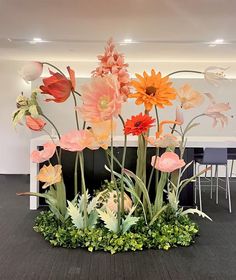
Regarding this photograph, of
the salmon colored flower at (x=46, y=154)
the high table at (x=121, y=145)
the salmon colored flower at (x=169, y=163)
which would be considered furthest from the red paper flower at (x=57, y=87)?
the high table at (x=121, y=145)

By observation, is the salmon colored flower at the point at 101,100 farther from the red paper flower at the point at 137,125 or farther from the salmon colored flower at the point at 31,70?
the salmon colored flower at the point at 31,70

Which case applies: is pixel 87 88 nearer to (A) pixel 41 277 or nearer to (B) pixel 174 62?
(A) pixel 41 277

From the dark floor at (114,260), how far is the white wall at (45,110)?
3.65 metres

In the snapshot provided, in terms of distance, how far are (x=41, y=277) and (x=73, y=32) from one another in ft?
11.3

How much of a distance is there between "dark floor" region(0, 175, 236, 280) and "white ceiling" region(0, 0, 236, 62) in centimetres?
260

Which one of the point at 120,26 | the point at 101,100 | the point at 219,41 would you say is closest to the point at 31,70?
the point at 101,100

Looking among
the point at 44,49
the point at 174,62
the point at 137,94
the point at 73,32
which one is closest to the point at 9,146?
the point at 44,49

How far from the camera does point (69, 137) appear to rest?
3016 mm

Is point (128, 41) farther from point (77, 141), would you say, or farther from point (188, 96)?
point (77, 141)

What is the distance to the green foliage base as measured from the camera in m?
3.14

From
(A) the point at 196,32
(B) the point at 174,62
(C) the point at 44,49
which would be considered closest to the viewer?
(A) the point at 196,32

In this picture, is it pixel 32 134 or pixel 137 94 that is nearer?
pixel 137 94

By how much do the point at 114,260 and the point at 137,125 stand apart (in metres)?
1.26

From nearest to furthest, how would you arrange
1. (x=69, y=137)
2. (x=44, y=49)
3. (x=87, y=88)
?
1. (x=87, y=88)
2. (x=69, y=137)
3. (x=44, y=49)
